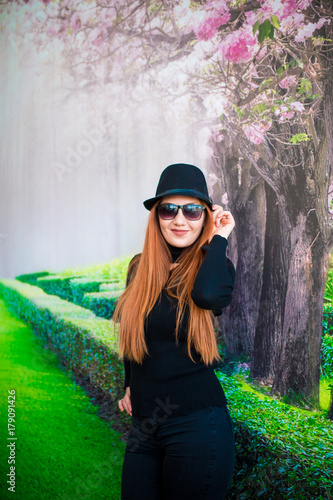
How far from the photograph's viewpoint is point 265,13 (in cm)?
253

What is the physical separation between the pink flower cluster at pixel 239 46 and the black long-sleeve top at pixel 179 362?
5.13 feet

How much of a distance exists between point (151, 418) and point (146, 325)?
0.41 metres

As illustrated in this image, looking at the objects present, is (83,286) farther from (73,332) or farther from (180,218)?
(180,218)

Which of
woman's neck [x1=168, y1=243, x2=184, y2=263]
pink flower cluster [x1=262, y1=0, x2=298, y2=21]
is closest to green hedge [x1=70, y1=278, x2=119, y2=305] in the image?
woman's neck [x1=168, y1=243, x2=184, y2=263]

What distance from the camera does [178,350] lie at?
1722mm

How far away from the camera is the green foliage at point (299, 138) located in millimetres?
2449

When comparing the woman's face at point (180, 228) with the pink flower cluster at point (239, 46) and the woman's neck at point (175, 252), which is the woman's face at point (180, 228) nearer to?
the woman's neck at point (175, 252)

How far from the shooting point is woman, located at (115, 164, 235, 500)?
5.27 feet

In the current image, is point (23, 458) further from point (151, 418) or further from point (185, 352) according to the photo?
point (185, 352)

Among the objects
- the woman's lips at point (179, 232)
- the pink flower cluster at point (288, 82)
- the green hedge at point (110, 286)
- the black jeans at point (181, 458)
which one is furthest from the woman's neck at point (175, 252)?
the pink flower cluster at point (288, 82)

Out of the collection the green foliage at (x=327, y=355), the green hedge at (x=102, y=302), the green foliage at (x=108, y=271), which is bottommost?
the green foliage at (x=327, y=355)

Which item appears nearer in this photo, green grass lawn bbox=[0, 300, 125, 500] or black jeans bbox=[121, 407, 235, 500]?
black jeans bbox=[121, 407, 235, 500]

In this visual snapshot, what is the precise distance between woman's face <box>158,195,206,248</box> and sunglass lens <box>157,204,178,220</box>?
0.02m

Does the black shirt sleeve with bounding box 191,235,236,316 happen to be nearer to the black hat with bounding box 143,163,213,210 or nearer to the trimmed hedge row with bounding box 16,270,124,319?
the black hat with bounding box 143,163,213,210
